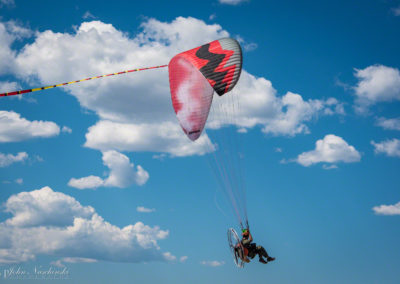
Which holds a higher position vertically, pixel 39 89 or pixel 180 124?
pixel 180 124

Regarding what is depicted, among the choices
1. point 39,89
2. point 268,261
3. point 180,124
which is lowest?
point 268,261

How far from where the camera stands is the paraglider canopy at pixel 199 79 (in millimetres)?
22409

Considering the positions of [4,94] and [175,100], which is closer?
[4,94]

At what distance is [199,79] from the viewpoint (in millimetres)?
22641

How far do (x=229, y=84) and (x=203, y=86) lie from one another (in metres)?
Result: 1.42

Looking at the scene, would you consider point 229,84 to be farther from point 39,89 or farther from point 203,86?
point 39,89

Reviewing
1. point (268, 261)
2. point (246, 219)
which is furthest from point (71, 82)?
point (268, 261)

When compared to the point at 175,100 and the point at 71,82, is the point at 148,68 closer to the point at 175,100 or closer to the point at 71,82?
the point at 175,100

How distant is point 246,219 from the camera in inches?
882

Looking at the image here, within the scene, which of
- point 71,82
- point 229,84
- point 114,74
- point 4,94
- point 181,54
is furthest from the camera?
point 181,54

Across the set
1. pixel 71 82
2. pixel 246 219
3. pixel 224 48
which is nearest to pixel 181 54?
pixel 224 48

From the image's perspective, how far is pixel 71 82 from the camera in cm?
1716

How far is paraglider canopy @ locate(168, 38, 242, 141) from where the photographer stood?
73.5ft

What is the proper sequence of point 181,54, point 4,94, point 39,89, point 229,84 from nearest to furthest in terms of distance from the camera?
point 4,94, point 39,89, point 229,84, point 181,54
